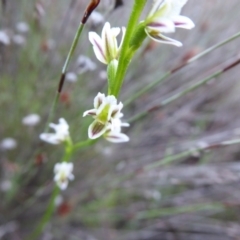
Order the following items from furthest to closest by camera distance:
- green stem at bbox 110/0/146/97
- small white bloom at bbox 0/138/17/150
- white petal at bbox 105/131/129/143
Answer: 1. small white bloom at bbox 0/138/17/150
2. white petal at bbox 105/131/129/143
3. green stem at bbox 110/0/146/97

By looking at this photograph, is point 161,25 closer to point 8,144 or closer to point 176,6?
point 176,6

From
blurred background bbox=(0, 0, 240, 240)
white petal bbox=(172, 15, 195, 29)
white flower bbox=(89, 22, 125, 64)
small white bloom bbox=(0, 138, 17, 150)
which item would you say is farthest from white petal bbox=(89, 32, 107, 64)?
small white bloom bbox=(0, 138, 17, 150)

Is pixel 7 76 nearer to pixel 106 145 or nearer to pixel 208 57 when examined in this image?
pixel 106 145

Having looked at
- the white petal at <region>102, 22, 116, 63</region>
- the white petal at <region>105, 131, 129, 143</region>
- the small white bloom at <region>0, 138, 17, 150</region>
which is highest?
the small white bloom at <region>0, 138, 17, 150</region>

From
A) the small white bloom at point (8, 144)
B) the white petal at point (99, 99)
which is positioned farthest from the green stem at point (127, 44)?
the small white bloom at point (8, 144)

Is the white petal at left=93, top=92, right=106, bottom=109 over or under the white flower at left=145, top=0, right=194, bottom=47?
under

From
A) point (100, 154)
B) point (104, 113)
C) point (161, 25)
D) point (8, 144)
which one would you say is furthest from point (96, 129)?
point (100, 154)

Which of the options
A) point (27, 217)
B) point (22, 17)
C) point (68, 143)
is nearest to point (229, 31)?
point (22, 17)

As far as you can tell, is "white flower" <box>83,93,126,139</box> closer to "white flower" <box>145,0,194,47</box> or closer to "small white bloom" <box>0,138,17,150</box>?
"white flower" <box>145,0,194,47</box>

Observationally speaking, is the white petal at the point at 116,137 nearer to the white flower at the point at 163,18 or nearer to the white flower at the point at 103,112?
the white flower at the point at 103,112
